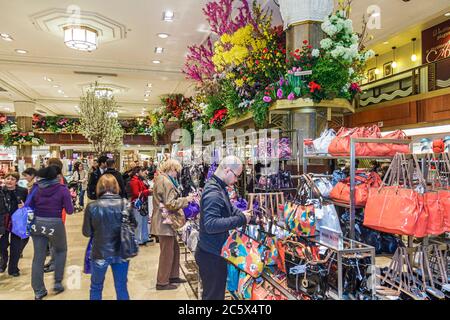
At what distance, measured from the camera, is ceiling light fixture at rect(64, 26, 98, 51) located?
19.2 ft

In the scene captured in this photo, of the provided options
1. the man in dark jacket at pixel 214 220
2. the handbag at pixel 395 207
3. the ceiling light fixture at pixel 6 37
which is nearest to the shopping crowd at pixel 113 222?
the man in dark jacket at pixel 214 220

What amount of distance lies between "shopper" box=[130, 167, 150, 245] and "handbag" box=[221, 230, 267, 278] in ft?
12.8

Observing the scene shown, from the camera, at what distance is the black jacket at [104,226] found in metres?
3.06

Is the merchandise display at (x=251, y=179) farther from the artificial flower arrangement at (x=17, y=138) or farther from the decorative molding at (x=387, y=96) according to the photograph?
the artificial flower arrangement at (x=17, y=138)

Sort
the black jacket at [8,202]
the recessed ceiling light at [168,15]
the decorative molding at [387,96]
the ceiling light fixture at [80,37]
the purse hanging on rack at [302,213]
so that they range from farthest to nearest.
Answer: the decorative molding at [387,96], the ceiling light fixture at [80,37], the recessed ceiling light at [168,15], the black jacket at [8,202], the purse hanging on rack at [302,213]

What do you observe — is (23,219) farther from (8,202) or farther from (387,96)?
(387,96)

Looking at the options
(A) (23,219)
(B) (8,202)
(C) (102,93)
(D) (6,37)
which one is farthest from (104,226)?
(C) (102,93)

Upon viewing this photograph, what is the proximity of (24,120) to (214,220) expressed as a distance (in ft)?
42.0

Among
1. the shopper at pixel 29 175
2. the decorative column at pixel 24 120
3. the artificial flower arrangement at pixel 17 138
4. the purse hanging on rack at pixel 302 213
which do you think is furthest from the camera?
the decorative column at pixel 24 120

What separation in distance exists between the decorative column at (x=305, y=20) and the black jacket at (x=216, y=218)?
1792 millimetres

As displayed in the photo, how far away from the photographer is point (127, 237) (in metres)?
3.09

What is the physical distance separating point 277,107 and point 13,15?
194 inches

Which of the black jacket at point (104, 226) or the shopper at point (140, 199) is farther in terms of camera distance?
the shopper at point (140, 199)
